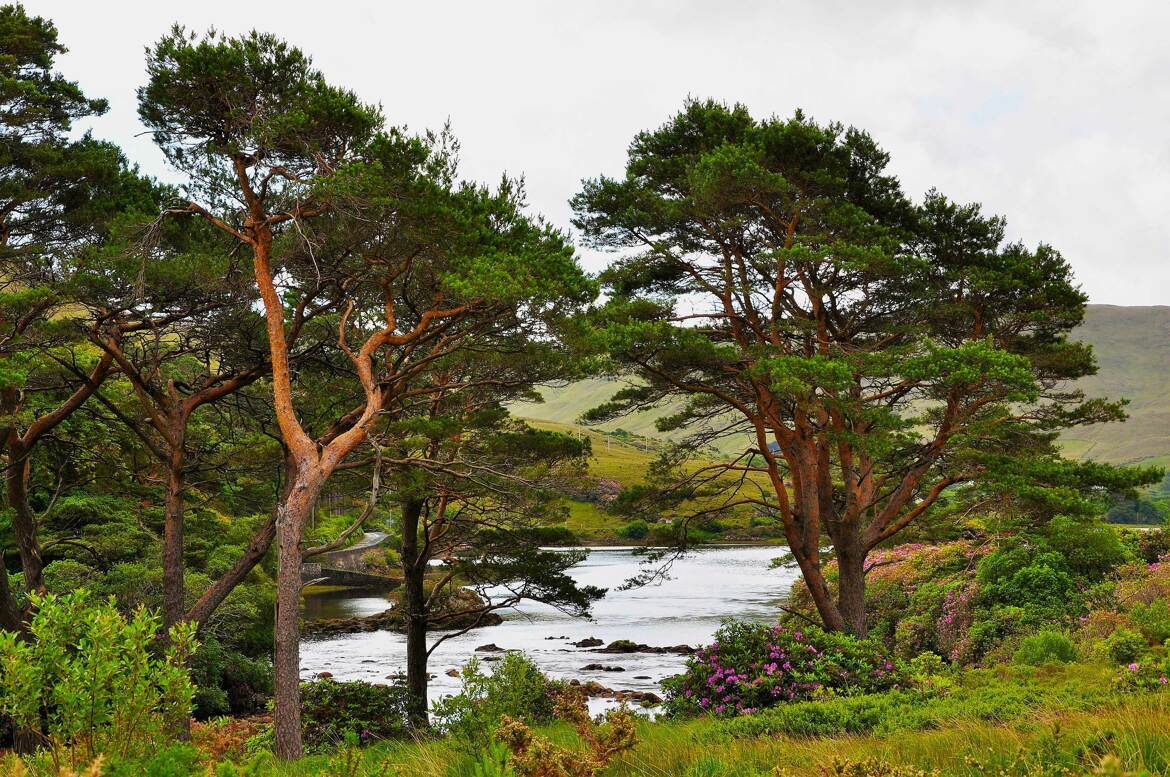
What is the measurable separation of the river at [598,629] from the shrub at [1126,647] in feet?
31.8

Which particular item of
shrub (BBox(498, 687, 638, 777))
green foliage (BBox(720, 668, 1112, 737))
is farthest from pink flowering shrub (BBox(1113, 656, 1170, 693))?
shrub (BBox(498, 687, 638, 777))

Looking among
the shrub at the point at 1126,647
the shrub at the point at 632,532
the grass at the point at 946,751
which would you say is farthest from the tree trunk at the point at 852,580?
the shrub at the point at 632,532

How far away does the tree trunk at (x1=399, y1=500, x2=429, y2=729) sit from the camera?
53.3 feet

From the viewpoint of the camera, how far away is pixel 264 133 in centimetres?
1111

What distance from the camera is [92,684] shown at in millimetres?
4766

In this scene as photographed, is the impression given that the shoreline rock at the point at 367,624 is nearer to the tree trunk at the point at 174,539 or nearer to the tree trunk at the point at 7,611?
the tree trunk at the point at 174,539

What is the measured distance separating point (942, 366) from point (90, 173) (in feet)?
45.8

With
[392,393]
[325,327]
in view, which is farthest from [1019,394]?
[325,327]

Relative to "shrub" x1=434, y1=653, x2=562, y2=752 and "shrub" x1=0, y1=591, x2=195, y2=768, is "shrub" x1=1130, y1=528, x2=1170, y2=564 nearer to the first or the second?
"shrub" x1=434, y1=653, x2=562, y2=752

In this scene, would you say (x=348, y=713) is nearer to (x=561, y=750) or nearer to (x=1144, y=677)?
(x=561, y=750)

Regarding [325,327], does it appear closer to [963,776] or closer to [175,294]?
[175,294]

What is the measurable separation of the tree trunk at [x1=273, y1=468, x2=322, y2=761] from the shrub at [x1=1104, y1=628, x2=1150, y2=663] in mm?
10883

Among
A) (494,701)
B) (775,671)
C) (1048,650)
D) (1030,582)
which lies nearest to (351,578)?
(1030,582)

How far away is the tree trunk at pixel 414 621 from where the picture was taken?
16.2 meters
